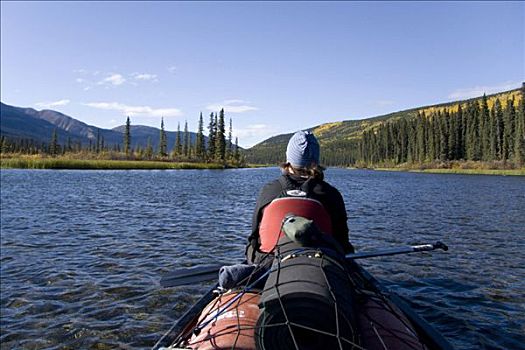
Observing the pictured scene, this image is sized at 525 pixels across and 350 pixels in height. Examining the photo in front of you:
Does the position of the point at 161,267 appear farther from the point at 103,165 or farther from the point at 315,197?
the point at 103,165

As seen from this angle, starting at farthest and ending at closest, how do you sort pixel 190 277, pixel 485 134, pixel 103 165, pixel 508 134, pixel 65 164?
pixel 485 134
pixel 508 134
pixel 103 165
pixel 65 164
pixel 190 277

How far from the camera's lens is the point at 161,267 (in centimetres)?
1122

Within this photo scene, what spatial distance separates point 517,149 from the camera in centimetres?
8825

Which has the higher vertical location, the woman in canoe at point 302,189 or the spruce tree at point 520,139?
the spruce tree at point 520,139

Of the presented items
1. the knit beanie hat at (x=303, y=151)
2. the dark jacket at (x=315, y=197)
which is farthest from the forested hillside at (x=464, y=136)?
the knit beanie hat at (x=303, y=151)

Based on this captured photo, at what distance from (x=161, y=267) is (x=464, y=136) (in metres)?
123

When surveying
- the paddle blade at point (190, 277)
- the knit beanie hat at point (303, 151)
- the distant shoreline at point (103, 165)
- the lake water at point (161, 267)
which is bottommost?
the lake water at point (161, 267)

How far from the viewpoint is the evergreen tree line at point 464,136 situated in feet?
316

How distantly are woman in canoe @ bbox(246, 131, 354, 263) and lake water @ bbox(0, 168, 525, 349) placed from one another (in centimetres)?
341

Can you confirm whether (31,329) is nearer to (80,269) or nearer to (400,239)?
(80,269)

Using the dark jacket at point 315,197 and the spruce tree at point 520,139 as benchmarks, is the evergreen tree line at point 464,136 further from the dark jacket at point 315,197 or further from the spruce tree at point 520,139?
the dark jacket at point 315,197

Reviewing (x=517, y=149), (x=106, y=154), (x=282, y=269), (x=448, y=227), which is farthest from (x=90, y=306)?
(x=517, y=149)

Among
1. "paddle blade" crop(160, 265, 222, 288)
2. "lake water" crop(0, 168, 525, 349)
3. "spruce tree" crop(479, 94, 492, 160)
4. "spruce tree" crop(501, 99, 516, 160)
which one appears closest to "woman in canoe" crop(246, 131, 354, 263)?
"paddle blade" crop(160, 265, 222, 288)

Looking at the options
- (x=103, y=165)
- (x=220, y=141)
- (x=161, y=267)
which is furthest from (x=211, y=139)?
(x=161, y=267)
